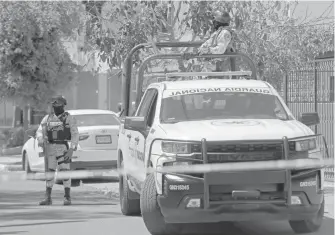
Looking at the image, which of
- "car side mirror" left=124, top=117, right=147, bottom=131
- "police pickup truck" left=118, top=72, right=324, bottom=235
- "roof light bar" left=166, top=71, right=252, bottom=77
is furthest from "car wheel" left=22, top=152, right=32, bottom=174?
"police pickup truck" left=118, top=72, right=324, bottom=235

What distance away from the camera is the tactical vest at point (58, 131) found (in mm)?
14922

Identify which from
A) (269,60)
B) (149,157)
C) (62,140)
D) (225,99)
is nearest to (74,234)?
(149,157)

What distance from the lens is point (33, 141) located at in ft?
70.2

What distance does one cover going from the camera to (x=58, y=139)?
49.1 feet

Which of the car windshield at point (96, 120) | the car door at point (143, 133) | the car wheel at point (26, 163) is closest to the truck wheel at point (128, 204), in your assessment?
the car door at point (143, 133)

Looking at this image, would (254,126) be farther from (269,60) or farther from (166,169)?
(269,60)

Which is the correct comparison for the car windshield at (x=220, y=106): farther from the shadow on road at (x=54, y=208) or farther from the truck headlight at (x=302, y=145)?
the shadow on road at (x=54, y=208)

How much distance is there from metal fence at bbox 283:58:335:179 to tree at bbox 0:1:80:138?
1163 cm

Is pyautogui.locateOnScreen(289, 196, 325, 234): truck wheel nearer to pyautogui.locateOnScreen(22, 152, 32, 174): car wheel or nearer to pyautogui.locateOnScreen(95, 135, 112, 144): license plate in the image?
pyautogui.locateOnScreen(95, 135, 112, 144): license plate

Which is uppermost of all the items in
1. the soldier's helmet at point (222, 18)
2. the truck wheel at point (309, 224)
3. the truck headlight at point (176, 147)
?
the soldier's helmet at point (222, 18)

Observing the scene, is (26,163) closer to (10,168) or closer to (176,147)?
(10,168)

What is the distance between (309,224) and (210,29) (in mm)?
6234

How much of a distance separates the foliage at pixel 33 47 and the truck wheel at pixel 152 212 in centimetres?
1786

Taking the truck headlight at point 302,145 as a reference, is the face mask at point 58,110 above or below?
above
